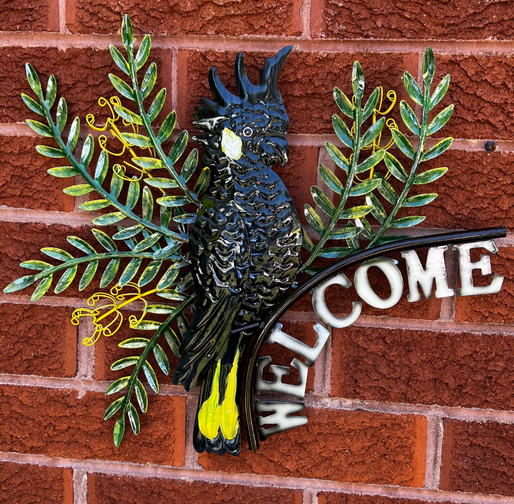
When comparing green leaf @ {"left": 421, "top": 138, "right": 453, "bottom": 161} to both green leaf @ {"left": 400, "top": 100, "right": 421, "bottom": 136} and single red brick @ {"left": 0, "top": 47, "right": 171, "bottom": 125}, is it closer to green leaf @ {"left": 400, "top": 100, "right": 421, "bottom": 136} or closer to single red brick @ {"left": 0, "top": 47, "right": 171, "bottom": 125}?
green leaf @ {"left": 400, "top": 100, "right": 421, "bottom": 136}

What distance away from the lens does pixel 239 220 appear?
467 mm

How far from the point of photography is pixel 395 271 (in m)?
0.51

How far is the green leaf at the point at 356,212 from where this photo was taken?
490 mm

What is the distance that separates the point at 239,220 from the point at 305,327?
0.17 meters

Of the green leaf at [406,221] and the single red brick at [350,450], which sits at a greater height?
the green leaf at [406,221]

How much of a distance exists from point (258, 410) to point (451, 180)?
0.34m

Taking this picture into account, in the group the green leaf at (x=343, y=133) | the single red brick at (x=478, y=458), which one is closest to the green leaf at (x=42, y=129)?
the green leaf at (x=343, y=133)

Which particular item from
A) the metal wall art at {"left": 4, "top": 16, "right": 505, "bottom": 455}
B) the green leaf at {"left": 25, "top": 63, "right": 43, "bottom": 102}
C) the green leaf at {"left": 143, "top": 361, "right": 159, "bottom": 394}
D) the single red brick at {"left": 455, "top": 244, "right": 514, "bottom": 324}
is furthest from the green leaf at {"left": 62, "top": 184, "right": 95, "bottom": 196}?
the single red brick at {"left": 455, "top": 244, "right": 514, "bottom": 324}

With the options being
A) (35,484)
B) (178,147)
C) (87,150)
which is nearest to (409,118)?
(178,147)

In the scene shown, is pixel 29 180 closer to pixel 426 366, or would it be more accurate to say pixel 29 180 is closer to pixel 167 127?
pixel 167 127

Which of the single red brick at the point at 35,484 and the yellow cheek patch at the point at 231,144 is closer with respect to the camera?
the yellow cheek patch at the point at 231,144

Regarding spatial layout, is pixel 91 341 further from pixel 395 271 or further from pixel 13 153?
pixel 395 271

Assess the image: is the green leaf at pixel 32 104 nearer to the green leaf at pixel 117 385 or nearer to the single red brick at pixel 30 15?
the single red brick at pixel 30 15

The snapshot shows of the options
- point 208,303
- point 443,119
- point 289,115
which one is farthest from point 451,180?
point 208,303
